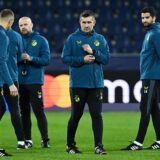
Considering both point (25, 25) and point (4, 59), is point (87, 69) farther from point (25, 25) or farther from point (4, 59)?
point (25, 25)

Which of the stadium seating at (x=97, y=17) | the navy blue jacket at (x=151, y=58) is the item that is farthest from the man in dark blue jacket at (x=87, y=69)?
the stadium seating at (x=97, y=17)

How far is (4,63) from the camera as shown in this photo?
9.34m

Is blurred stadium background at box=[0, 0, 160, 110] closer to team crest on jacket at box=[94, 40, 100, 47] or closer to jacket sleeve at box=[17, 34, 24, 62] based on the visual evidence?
jacket sleeve at box=[17, 34, 24, 62]

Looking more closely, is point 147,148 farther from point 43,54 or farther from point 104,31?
point 104,31

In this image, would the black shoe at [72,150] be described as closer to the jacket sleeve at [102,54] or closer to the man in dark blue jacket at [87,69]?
the man in dark blue jacket at [87,69]

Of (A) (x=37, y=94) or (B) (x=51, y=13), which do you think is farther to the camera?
(B) (x=51, y=13)

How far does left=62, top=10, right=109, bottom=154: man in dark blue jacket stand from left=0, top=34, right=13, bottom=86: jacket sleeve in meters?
0.87

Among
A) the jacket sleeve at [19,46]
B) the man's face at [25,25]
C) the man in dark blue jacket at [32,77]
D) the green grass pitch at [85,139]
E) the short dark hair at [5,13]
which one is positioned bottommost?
the green grass pitch at [85,139]

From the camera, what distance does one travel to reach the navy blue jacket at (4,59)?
928cm

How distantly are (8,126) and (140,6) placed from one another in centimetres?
1089

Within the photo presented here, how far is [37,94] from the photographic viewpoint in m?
11.0

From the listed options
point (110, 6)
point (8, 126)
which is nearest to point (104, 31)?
point (110, 6)

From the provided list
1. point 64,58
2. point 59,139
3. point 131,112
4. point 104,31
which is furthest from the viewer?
point 104,31

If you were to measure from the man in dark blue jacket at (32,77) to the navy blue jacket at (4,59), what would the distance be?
148 centimetres
